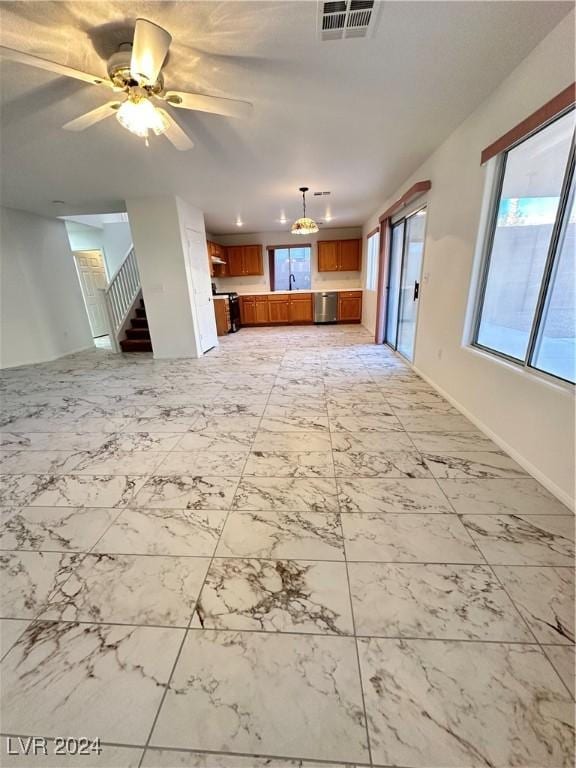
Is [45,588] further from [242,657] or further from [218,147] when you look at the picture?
[218,147]

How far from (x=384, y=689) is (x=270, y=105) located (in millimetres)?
3362

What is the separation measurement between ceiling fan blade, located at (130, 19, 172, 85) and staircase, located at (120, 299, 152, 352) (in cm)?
496

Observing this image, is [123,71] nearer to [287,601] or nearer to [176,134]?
[176,134]

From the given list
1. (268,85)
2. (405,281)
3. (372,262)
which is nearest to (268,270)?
(372,262)

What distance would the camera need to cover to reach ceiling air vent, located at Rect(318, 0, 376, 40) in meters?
1.44

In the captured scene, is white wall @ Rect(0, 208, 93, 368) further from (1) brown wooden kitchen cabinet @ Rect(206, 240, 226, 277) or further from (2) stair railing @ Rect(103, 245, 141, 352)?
(1) brown wooden kitchen cabinet @ Rect(206, 240, 226, 277)

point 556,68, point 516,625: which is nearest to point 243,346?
point 556,68

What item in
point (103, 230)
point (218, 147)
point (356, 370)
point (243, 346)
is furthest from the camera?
point (103, 230)

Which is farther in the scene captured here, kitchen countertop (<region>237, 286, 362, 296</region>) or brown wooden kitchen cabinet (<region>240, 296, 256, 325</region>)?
brown wooden kitchen cabinet (<region>240, 296, 256, 325</region>)

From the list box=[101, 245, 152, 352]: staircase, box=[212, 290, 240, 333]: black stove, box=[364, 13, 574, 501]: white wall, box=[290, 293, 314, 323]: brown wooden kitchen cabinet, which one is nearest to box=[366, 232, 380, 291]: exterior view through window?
box=[290, 293, 314, 323]: brown wooden kitchen cabinet

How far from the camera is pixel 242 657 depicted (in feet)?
3.44

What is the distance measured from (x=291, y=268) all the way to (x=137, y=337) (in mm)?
4635

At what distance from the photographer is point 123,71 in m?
1.67

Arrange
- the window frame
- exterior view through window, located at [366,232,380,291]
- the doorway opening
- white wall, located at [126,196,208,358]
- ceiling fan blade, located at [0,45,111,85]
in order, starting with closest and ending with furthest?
ceiling fan blade, located at [0,45,111,85]
white wall, located at [126,196,208,358]
exterior view through window, located at [366,232,380,291]
the doorway opening
the window frame
